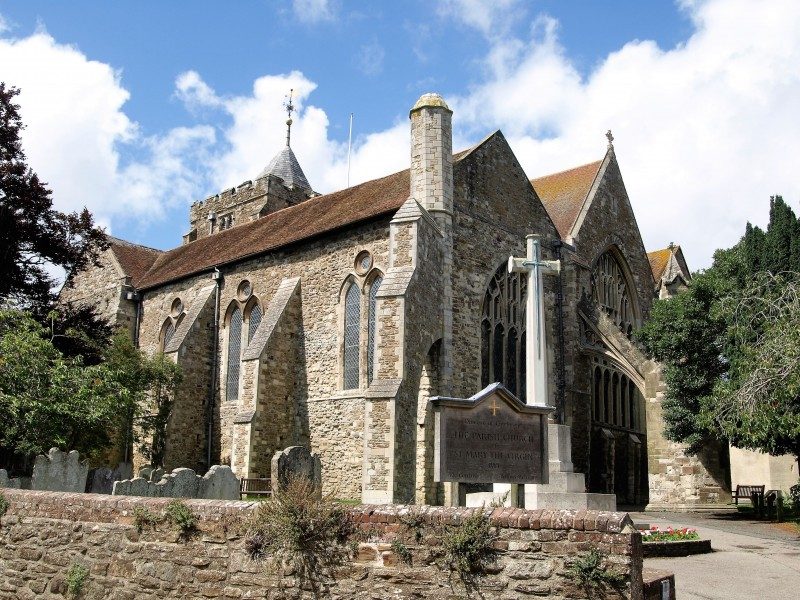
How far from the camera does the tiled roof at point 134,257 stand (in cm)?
3503


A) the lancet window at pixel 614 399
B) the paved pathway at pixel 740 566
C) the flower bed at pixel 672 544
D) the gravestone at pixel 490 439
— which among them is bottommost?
the paved pathway at pixel 740 566

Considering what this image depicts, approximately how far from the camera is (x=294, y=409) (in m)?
24.8

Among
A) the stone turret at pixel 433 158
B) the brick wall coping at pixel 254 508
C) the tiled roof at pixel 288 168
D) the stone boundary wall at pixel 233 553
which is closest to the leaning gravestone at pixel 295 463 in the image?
the brick wall coping at pixel 254 508

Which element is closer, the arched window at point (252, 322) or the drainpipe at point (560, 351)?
the drainpipe at point (560, 351)

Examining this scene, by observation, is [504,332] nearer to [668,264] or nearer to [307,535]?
[668,264]

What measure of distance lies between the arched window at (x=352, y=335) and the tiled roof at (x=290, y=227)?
7.12 ft

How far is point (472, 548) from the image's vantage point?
714 centimetres

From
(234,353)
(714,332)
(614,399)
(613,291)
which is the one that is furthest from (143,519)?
(613,291)

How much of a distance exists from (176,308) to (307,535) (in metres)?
24.7

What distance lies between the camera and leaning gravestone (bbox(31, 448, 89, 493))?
15.4 metres

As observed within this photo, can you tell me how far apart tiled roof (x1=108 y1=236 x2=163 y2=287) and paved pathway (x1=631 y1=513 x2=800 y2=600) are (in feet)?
79.9

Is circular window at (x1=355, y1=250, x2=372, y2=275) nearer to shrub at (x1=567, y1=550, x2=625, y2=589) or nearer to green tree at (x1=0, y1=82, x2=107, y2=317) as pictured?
green tree at (x1=0, y1=82, x2=107, y2=317)

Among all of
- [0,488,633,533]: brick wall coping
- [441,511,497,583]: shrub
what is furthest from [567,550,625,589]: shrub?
[441,511,497,583]: shrub

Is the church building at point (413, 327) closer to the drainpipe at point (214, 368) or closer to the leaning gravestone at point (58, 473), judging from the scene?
the drainpipe at point (214, 368)
